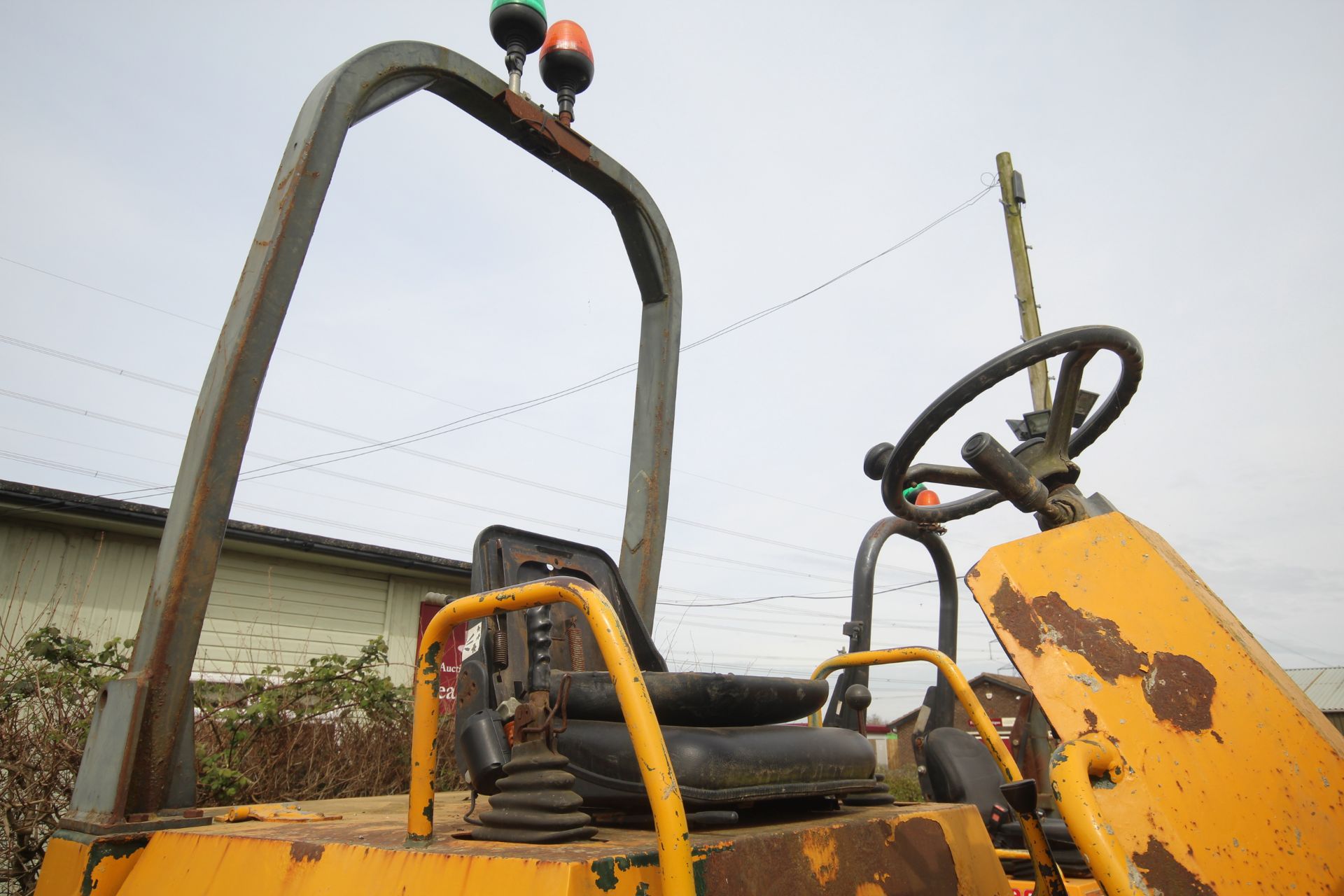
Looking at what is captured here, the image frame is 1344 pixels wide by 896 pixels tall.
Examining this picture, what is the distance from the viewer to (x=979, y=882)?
6.37ft

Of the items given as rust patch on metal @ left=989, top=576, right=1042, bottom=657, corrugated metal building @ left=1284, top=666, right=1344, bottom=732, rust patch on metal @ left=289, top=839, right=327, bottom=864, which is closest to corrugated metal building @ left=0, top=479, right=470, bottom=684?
rust patch on metal @ left=289, top=839, right=327, bottom=864

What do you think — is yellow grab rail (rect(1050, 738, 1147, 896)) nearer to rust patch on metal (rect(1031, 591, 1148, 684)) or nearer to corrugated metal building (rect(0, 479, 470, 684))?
rust patch on metal (rect(1031, 591, 1148, 684))

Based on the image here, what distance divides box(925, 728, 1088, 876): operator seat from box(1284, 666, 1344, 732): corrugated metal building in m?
37.3

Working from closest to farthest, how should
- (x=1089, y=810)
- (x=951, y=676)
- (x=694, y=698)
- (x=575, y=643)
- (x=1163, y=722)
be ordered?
1. (x=1089, y=810)
2. (x=1163, y=722)
3. (x=694, y=698)
4. (x=951, y=676)
5. (x=575, y=643)

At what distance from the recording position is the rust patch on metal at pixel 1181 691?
1359mm

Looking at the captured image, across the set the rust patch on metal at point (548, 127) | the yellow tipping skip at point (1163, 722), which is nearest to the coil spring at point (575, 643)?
the yellow tipping skip at point (1163, 722)

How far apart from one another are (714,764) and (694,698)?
153 millimetres

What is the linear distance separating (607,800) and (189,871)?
0.90 m

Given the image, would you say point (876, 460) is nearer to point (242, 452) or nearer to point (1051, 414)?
point (1051, 414)

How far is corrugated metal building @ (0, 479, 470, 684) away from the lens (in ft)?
26.3


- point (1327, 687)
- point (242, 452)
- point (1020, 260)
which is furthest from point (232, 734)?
point (1327, 687)

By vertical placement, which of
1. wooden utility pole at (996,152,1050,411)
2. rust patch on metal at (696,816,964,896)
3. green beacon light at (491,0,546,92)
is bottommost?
rust patch on metal at (696,816,964,896)

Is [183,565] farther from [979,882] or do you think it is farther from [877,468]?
[979,882]

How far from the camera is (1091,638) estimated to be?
147 cm
